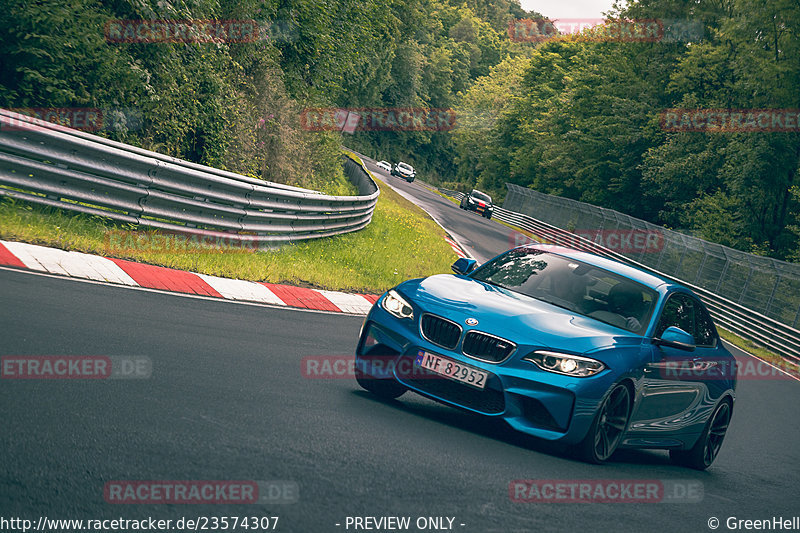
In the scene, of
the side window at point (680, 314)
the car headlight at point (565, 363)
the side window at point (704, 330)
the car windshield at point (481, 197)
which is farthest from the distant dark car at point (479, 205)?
the car headlight at point (565, 363)

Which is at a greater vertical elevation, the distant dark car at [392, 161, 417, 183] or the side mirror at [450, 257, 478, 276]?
Answer: the side mirror at [450, 257, 478, 276]

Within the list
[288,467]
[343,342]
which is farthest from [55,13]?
[288,467]

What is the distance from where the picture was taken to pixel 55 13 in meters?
11.6

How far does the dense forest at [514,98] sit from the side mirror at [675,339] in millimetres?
9114

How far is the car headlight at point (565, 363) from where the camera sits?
5.91 metres

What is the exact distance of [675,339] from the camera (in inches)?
260

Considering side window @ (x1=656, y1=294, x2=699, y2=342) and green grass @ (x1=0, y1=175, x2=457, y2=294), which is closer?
side window @ (x1=656, y1=294, x2=699, y2=342)

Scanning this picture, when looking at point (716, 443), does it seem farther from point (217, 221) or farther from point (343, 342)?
point (217, 221)
